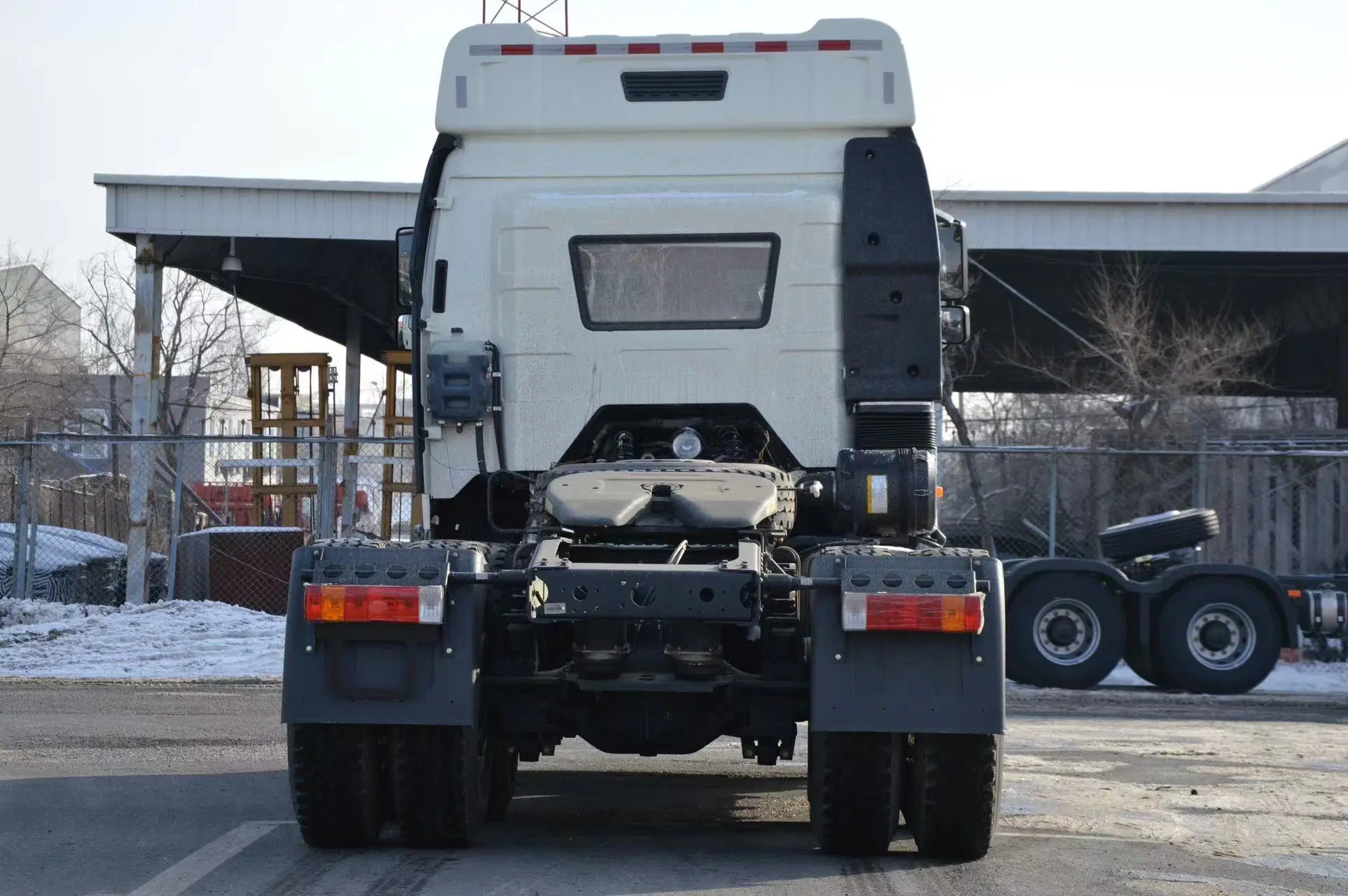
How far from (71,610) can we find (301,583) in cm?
1250

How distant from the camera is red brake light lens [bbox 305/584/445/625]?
5625mm

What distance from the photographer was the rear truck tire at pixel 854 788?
5715 mm

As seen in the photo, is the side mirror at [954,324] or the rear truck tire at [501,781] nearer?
the rear truck tire at [501,781]

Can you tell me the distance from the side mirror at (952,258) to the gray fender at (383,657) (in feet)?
10.1

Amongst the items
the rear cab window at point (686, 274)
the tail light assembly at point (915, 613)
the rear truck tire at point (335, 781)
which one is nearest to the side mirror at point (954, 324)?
the rear cab window at point (686, 274)

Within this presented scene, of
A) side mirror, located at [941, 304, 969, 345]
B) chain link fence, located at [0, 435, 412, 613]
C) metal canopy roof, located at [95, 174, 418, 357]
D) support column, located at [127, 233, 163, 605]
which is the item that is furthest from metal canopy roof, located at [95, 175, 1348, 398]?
side mirror, located at [941, 304, 969, 345]

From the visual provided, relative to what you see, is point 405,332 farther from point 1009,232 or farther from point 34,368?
point 34,368

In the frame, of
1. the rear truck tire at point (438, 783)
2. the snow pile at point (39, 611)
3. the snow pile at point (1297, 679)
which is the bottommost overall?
the snow pile at point (1297, 679)

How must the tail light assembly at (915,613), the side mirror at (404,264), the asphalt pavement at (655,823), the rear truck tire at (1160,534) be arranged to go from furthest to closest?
the rear truck tire at (1160,534) < the side mirror at (404,264) < the asphalt pavement at (655,823) < the tail light assembly at (915,613)

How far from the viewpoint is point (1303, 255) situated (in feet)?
68.1

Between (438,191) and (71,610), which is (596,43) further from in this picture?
(71,610)

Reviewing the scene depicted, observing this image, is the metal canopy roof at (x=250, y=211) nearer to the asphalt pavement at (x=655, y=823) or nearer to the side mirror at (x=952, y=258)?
the asphalt pavement at (x=655, y=823)

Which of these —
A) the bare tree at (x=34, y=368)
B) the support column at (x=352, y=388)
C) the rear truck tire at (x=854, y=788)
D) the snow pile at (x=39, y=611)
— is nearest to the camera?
the rear truck tire at (x=854, y=788)

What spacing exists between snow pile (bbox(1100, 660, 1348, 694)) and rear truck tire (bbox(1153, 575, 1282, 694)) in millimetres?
312
